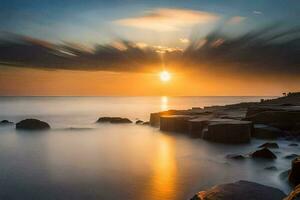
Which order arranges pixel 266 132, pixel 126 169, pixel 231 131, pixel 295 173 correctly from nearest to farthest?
pixel 295 173
pixel 126 169
pixel 231 131
pixel 266 132

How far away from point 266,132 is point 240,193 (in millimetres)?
Answer: 15716

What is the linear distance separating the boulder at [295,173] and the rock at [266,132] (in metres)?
11.6

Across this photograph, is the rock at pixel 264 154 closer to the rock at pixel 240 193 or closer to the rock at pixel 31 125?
the rock at pixel 240 193

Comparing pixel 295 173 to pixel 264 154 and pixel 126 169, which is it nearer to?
pixel 264 154

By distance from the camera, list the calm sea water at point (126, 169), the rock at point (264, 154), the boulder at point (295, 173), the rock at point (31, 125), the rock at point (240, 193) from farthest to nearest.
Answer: the rock at point (31, 125) < the rock at point (264, 154) < the calm sea water at point (126, 169) < the boulder at point (295, 173) < the rock at point (240, 193)

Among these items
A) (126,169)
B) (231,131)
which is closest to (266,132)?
(231,131)

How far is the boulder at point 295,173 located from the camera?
34.8ft

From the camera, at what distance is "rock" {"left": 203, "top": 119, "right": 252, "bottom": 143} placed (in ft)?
71.1

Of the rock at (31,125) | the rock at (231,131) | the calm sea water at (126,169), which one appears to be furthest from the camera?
the rock at (31,125)

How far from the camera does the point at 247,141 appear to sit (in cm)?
2164

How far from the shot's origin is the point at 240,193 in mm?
8273

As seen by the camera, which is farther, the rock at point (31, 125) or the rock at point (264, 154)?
the rock at point (31, 125)

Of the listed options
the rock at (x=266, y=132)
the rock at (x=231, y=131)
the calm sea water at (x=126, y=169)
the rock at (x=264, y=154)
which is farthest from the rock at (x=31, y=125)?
the rock at (x=264, y=154)

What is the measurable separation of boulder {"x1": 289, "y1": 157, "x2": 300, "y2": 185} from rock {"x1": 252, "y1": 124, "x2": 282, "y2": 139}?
455 inches
